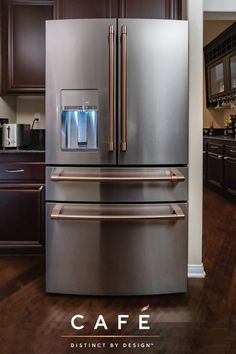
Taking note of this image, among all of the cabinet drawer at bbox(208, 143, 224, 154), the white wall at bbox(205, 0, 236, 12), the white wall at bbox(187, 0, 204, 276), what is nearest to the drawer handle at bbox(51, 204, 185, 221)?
the white wall at bbox(187, 0, 204, 276)

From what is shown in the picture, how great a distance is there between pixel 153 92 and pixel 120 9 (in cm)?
105

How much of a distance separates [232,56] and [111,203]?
5.07 meters

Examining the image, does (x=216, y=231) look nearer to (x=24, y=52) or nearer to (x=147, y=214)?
(x=147, y=214)

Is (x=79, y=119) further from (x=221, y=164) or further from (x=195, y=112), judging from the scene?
(x=221, y=164)

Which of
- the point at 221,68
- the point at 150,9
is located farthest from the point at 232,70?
the point at 150,9

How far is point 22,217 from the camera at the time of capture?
3.40 m

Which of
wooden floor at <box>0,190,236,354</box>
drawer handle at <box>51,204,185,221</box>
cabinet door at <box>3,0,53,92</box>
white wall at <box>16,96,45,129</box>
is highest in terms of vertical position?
cabinet door at <box>3,0,53,92</box>

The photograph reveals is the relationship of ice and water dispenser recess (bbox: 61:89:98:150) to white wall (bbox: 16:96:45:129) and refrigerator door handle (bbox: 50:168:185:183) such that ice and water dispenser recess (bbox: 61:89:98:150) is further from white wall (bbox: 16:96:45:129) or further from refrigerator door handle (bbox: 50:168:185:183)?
white wall (bbox: 16:96:45:129)

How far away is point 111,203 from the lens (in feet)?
8.63

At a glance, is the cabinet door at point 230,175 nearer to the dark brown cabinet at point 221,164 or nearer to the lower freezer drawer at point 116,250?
the dark brown cabinet at point 221,164

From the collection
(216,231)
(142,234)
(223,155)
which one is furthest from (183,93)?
(223,155)

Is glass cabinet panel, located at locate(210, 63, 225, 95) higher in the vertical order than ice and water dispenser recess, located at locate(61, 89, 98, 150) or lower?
higher

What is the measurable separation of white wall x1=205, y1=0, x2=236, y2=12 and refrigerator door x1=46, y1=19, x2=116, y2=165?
111 cm

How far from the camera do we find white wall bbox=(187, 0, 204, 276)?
9.55 ft
